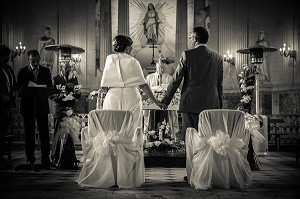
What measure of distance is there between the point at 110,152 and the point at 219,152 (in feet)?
3.84

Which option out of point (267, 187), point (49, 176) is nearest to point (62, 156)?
point (49, 176)

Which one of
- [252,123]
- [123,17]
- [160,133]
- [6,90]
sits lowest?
[160,133]

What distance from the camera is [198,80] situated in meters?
5.33

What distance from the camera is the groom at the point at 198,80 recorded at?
17.4 ft

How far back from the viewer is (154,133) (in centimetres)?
820

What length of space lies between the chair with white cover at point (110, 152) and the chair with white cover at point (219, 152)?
0.66 meters

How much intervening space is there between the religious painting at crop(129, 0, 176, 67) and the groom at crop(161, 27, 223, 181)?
796 centimetres

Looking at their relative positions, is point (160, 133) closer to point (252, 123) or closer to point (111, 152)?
point (252, 123)

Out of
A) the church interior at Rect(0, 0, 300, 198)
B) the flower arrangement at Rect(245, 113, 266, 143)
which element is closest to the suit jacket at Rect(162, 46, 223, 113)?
the flower arrangement at Rect(245, 113, 266, 143)

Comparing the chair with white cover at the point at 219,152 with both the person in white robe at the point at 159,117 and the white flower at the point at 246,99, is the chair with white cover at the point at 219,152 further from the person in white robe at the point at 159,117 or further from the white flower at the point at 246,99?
the person in white robe at the point at 159,117

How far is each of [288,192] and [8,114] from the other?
13.3ft

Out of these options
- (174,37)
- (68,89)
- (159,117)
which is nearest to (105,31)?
(174,37)

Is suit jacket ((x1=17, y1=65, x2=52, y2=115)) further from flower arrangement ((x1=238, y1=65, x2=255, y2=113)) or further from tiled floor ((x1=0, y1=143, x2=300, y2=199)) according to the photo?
flower arrangement ((x1=238, y1=65, x2=255, y2=113))

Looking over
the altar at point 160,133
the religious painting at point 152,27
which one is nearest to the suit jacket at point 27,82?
the altar at point 160,133
